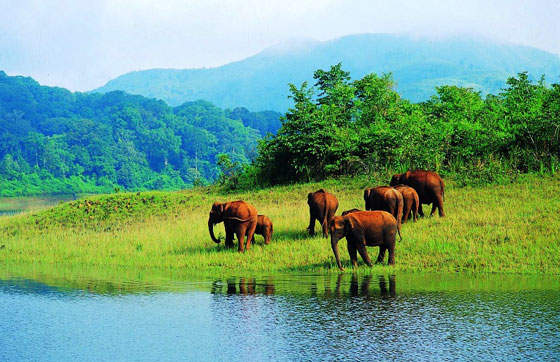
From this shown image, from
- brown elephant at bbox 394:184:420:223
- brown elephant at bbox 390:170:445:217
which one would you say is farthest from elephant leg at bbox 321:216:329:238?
brown elephant at bbox 390:170:445:217

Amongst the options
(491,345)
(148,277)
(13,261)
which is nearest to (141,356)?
(491,345)

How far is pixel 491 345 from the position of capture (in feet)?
33.7

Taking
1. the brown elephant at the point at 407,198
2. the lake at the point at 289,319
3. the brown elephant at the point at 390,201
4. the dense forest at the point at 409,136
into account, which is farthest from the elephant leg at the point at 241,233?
the dense forest at the point at 409,136

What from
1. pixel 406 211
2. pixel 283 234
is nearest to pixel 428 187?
pixel 406 211

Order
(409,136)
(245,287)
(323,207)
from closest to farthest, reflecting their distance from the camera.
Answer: (245,287) → (323,207) → (409,136)

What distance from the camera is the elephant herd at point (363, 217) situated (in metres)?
17.1

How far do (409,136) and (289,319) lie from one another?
84.5 ft

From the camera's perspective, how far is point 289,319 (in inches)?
480

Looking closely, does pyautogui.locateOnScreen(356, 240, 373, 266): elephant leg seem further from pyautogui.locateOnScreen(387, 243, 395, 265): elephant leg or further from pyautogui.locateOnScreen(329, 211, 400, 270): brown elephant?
pyautogui.locateOnScreen(387, 243, 395, 265): elephant leg

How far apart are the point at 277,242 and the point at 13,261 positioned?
10212mm

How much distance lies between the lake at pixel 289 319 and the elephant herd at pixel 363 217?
1.07m

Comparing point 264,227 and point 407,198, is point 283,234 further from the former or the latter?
point 407,198

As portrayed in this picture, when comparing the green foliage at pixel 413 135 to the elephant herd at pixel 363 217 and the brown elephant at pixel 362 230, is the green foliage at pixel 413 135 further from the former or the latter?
the brown elephant at pixel 362 230

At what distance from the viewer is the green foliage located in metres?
33.4
